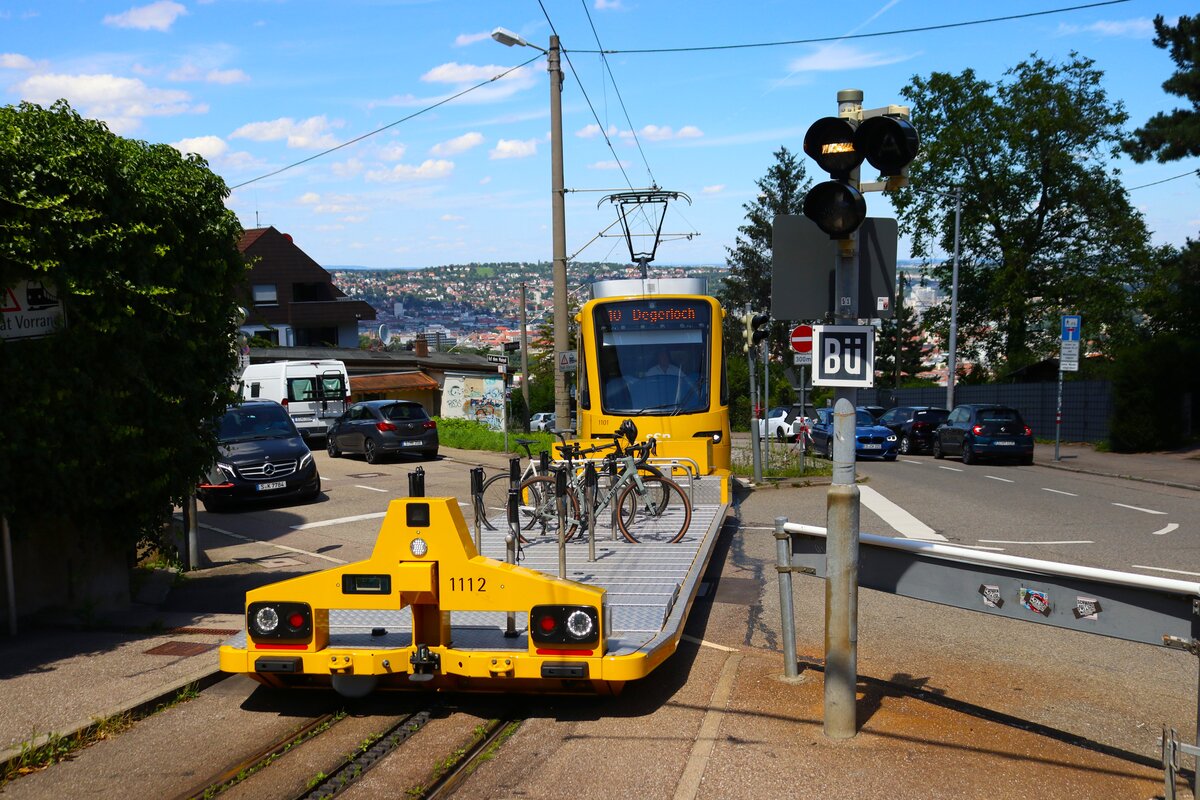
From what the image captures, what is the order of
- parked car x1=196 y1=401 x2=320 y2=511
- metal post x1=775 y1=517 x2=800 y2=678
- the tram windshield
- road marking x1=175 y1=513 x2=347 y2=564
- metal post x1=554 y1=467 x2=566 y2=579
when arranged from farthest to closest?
parked car x1=196 y1=401 x2=320 y2=511
the tram windshield
road marking x1=175 y1=513 x2=347 y2=564
metal post x1=554 y1=467 x2=566 y2=579
metal post x1=775 y1=517 x2=800 y2=678

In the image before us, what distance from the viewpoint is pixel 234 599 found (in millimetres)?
10219

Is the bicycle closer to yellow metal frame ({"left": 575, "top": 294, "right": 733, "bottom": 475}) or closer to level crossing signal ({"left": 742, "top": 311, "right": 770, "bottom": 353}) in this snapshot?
yellow metal frame ({"left": 575, "top": 294, "right": 733, "bottom": 475})

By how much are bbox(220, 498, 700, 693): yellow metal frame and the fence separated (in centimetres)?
2483

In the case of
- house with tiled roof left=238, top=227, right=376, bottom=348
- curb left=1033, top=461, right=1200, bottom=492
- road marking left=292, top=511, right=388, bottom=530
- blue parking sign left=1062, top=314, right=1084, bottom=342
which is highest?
house with tiled roof left=238, top=227, right=376, bottom=348

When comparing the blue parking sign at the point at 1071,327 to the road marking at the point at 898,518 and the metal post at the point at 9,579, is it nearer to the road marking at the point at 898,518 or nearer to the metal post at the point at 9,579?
the road marking at the point at 898,518

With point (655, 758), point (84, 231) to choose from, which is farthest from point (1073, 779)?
point (84, 231)

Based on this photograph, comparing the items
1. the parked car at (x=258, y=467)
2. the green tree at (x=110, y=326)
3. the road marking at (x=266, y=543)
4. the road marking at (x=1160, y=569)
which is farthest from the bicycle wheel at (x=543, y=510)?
the parked car at (x=258, y=467)

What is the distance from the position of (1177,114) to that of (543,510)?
26.4 metres

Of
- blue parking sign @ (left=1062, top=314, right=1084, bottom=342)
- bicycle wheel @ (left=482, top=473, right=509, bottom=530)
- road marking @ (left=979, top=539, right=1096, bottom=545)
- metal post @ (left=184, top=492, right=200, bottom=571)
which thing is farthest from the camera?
blue parking sign @ (left=1062, top=314, right=1084, bottom=342)

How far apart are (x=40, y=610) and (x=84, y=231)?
10.0ft

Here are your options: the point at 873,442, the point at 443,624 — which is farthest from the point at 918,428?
the point at 443,624

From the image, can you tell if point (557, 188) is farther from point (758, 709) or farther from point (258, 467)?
point (758, 709)

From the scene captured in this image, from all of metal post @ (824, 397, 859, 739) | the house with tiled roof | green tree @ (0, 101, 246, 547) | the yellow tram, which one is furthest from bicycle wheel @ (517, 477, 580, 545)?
the house with tiled roof

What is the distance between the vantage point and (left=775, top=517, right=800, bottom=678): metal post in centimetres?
647
